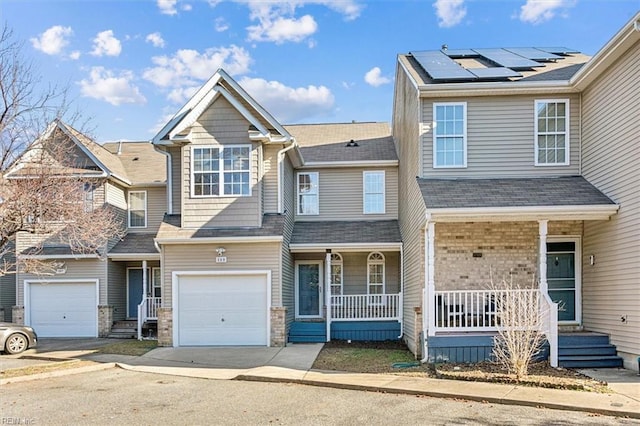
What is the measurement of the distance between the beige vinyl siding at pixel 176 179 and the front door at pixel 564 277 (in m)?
10.4

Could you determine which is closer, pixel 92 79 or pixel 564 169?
pixel 564 169

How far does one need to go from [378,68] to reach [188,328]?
1059cm

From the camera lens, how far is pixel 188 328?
49.3ft

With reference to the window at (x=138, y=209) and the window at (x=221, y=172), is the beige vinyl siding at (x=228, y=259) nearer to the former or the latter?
the window at (x=221, y=172)

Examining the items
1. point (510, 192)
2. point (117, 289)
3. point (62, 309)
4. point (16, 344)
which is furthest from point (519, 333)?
point (62, 309)

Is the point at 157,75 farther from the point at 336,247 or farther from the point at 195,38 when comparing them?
the point at 336,247

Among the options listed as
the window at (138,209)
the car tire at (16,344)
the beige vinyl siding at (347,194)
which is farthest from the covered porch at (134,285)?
the beige vinyl siding at (347,194)

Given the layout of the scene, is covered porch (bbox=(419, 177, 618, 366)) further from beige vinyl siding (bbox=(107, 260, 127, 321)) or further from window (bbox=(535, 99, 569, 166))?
beige vinyl siding (bbox=(107, 260, 127, 321))

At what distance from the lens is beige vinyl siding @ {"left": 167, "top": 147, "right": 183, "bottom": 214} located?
1592 cm

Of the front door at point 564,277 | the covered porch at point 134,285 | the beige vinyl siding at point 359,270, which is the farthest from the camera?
the covered porch at point 134,285

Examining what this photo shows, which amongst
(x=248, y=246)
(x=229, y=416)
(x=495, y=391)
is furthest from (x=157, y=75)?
(x=495, y=391)

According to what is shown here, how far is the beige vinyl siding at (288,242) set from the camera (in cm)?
1559

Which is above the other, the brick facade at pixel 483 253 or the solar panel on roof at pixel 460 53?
the solar panel on roof at pixel 460 53

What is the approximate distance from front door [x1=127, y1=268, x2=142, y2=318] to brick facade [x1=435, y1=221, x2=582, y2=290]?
11560mm
